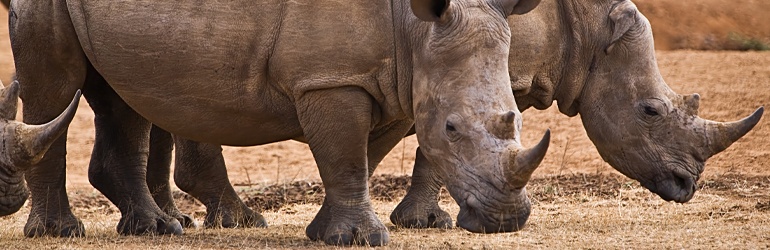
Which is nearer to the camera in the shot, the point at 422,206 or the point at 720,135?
the point at 720,135

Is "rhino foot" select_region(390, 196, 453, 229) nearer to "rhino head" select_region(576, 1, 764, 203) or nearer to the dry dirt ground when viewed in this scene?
the dry dirt ground

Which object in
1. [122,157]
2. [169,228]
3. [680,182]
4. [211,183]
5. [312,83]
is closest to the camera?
[312,83]

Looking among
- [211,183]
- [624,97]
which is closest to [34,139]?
[211,183]

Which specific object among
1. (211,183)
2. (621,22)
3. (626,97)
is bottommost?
(211,183)

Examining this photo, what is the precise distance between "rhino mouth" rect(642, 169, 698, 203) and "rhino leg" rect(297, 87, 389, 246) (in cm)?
201

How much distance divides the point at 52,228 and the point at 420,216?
2.56 metres

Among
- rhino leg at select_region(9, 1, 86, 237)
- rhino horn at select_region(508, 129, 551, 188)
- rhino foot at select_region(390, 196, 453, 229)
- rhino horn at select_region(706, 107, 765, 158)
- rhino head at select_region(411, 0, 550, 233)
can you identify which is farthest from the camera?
rhino foot at select_region(390, 196, 453, 229)

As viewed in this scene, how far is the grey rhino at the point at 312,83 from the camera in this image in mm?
8539

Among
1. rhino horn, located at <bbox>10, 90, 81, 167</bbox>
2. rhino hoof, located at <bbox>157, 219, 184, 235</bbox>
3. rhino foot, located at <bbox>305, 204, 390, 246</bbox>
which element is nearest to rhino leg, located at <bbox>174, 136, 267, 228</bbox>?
rhino hoof, located at <bbox>157, 219, 184, 235</bbox>

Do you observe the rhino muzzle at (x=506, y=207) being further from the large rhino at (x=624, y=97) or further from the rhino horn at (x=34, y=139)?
the rhino horn at (x=34, y=139)

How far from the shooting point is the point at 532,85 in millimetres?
10039

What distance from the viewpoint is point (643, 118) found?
10133mm

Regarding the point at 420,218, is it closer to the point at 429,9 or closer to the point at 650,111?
the point at 650,111

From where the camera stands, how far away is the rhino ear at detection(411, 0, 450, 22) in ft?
28.9
